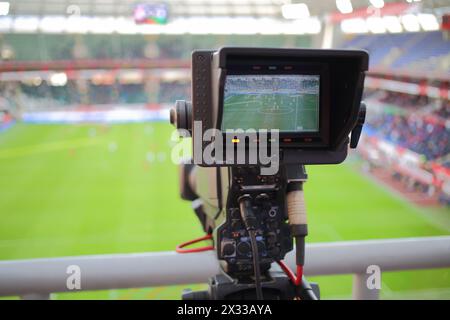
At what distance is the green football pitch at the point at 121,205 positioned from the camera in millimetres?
6648

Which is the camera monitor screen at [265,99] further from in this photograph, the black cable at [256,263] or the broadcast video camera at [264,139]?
the black cable at [256,263]

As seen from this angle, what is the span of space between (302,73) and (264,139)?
0.45 feet

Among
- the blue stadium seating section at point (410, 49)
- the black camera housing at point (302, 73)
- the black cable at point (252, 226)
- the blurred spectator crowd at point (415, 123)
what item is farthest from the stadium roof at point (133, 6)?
the black cable at point (252, 226)

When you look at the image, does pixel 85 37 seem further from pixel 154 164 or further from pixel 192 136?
pixel 192 136

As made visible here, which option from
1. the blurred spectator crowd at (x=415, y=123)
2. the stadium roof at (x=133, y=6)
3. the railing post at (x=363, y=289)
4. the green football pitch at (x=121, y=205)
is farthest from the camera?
the stadium roof at (x=133, y=6)

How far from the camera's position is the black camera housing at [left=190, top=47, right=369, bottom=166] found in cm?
75

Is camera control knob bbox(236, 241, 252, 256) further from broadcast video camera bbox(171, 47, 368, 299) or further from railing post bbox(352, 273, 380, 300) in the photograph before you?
railing post bbox(352, 273, 380, 300)

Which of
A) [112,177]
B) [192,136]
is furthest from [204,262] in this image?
[112,177]

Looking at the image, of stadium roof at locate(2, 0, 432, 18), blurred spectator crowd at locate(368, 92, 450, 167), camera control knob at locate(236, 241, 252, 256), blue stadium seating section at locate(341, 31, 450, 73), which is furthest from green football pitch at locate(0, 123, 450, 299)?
stadium roof at locate(2, 0, 432, 18)

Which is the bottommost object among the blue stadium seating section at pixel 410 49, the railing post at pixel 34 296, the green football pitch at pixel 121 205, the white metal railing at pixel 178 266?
the green football pitch at pixel 121 205

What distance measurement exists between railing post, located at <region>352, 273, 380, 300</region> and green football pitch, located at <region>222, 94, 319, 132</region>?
0.47 metres

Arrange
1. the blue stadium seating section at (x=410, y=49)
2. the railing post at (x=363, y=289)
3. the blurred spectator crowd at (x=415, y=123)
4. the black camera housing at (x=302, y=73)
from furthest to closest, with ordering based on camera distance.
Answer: the blue stadium seating section at (x=410, y=49) < the blurred spectator crowd at (x=415, y=123) < the railing post at (x=363, y=289) < the black camera housing at (x=302, y=73)
